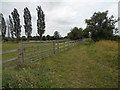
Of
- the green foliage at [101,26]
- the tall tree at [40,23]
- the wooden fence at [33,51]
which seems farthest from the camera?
the tall tree at [40,23]

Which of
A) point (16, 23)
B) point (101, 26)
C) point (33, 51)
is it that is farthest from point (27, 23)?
point (33, 51)

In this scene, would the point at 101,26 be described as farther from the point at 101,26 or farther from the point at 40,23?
the point at 40,23

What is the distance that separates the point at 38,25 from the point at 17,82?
29.0m

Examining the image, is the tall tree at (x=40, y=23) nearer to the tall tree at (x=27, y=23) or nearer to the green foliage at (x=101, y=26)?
the tall tree at (x=27, y=23)

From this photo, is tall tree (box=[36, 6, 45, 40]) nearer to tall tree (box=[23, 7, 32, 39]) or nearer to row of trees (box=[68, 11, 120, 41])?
tall tree (box=[23, 7, 32, 39])

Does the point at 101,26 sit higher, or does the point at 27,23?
the point at 27,23

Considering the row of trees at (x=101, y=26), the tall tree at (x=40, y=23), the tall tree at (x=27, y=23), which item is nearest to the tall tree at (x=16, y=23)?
the tall tree at (x=27, y=23)

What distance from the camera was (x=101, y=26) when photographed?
19.4 m

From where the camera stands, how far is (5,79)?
231cm

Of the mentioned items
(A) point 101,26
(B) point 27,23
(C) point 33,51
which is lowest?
(C) point 33,51

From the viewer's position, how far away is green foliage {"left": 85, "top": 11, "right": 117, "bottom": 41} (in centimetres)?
1889

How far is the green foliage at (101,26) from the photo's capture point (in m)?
18.9

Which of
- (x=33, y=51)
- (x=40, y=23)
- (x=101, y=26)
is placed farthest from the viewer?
(x=40, y=23)

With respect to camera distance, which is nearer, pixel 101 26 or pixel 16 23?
pixel 101 26
